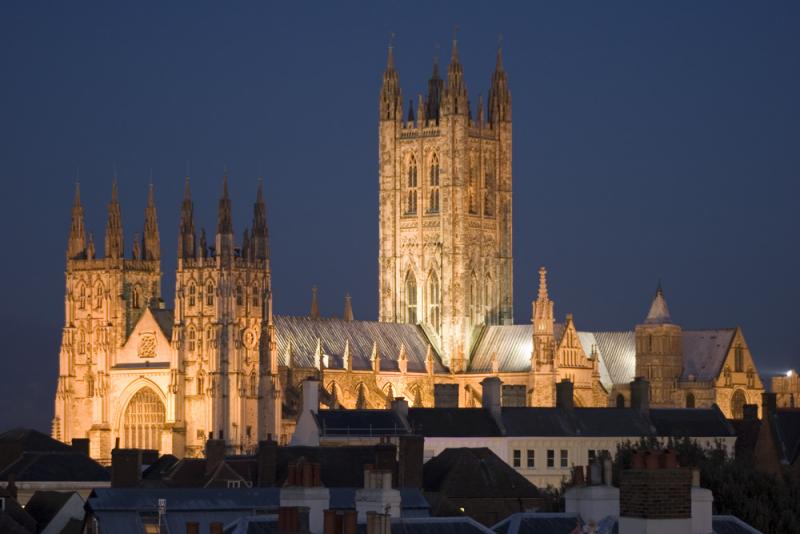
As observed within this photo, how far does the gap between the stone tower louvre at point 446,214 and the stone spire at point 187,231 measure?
66.9 ft

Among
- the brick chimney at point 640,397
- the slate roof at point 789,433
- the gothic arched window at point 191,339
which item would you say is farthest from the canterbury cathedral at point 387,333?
the slate roof at point 789,433

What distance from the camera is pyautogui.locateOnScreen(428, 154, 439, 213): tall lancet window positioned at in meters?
172

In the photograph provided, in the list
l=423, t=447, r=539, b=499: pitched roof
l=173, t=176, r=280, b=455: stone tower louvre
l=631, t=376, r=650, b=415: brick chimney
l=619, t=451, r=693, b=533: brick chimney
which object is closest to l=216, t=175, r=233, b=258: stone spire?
l=173, t=176, r=280, b=455: stone tower louvre

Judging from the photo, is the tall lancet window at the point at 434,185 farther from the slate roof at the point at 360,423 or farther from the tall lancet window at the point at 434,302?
the slate roof at the point at 360,423

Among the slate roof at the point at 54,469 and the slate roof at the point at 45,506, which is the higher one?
the slate roof at the point at 54,469

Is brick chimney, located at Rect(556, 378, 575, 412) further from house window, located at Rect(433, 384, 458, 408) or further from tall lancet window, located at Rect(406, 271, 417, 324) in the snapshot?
tall lancet window, located at Rect(406, 271, 417, 324)

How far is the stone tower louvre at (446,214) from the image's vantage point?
557ft

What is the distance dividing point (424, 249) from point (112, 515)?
4665 inches

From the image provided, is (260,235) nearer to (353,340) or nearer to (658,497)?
(353,340)

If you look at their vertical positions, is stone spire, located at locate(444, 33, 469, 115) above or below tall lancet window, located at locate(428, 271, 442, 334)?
above

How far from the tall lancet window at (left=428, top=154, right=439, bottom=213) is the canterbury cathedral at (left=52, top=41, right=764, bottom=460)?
145 mm

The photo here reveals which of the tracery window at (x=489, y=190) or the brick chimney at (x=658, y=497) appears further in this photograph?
the tracery window at (x=489, y=190)

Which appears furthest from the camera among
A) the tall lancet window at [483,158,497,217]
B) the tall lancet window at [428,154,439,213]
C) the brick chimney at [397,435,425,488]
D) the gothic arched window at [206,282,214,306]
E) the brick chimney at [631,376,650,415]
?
the tall lancet window at [483,158,497,217]

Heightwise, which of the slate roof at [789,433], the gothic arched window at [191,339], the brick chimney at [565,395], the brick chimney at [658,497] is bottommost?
the brick chimney at [658,497]
